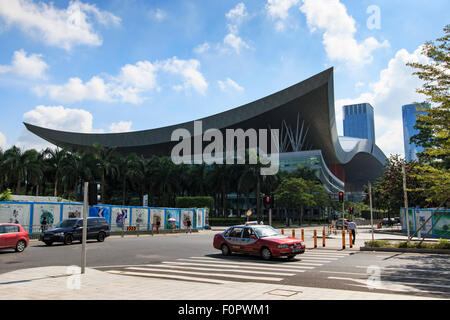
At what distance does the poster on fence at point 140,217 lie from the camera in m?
34.6

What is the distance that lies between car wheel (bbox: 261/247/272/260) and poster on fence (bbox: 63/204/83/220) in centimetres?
1954

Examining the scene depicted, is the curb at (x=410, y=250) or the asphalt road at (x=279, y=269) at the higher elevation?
the asphalt road at (x=279, y=269)

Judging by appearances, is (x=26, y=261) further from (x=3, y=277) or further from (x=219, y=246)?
(x=219, y=246)

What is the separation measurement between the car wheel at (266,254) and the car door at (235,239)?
4.35 ft

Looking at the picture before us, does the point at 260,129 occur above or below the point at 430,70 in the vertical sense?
above

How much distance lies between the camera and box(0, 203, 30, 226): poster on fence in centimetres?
2442

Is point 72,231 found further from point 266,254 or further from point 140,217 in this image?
point 140,217

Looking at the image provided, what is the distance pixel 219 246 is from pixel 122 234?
56.8 feet

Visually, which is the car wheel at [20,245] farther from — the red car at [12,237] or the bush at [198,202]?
the bush at [198,202]

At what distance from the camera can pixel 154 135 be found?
100 m

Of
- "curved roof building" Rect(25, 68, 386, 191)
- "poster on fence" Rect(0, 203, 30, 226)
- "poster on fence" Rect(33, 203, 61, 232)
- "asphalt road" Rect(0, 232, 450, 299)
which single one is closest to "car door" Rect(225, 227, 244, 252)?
"asphalt road" Rect(0, 232, 450, 299)

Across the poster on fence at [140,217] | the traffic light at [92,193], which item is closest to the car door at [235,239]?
the traffic light at [92,193]

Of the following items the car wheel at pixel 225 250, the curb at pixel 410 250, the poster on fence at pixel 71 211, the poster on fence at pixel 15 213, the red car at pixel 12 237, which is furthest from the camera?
the poster on fence at pixel 71 211
